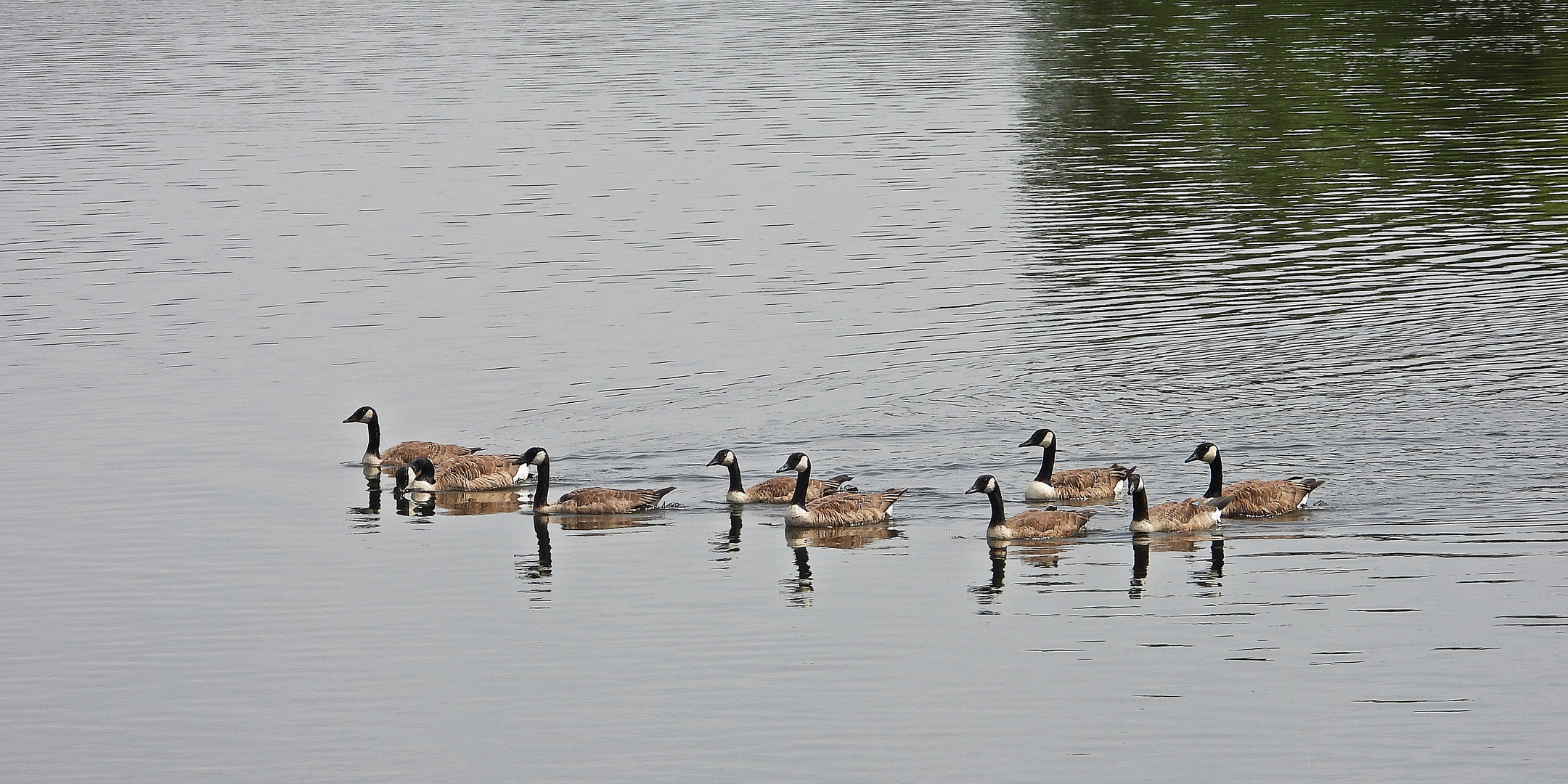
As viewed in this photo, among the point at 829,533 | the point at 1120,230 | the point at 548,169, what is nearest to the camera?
the point at 829,533

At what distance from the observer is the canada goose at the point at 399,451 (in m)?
29.7

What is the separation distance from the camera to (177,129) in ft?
237

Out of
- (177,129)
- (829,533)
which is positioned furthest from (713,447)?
(177,129)

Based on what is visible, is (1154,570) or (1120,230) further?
(1120,230)

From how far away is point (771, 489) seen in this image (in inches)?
1098

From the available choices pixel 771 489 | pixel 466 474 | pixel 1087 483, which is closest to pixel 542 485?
pixel 466 474

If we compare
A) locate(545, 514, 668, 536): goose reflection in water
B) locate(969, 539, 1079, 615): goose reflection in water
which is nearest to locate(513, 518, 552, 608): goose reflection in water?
locate(545, 514, 668, 536): goose reflection in water

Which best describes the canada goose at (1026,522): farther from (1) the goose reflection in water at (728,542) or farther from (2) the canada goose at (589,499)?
(2) the canada goose at (589,499)

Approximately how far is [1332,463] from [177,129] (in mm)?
53313

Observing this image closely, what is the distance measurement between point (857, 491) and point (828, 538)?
1.80 m

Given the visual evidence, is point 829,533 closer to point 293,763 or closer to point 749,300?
point 293,763

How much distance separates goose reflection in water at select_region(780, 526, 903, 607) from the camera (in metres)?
25.1

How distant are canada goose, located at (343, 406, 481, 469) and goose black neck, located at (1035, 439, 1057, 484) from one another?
8.24 metres

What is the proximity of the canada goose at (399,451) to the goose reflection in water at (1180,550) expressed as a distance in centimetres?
1008
